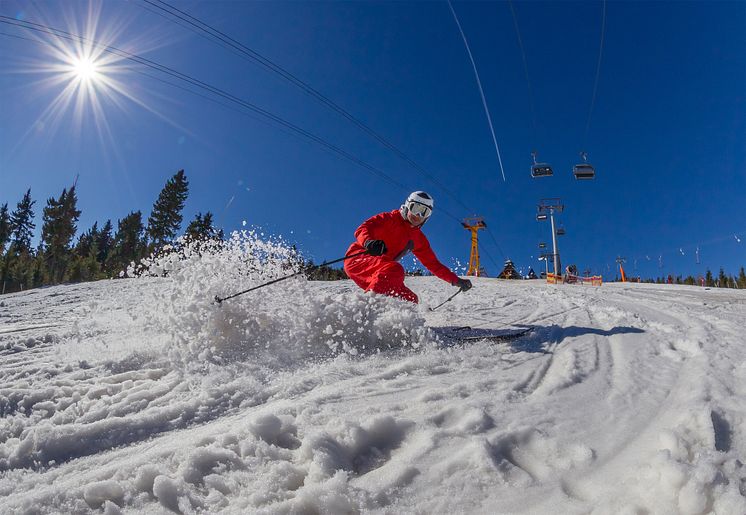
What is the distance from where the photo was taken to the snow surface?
1.27 meters

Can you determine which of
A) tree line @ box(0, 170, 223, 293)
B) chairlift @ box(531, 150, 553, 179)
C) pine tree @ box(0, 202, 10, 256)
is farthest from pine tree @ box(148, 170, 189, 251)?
chairlift @ box(531, 150, 553, 179)

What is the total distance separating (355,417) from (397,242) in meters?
3.67

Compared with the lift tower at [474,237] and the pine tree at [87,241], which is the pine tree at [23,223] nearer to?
the pine tree at [87,241]

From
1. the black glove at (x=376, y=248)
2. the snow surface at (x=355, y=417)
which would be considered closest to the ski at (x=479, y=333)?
the snow surface at (x=355, y=417)

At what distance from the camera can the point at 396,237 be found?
525 centimetres

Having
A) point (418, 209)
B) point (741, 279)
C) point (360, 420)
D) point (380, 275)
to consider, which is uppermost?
point (741, 279)

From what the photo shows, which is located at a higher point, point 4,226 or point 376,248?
point 4,226

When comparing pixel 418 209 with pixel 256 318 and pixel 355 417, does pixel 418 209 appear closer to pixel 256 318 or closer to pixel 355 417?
pixel 256 318

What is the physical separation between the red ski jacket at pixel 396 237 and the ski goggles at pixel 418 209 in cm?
22

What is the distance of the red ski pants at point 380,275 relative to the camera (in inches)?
167

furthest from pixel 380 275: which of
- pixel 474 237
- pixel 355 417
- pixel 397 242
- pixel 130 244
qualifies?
pixel 130 244

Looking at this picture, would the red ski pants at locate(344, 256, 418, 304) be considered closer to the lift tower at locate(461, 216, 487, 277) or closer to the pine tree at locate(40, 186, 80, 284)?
the lift tower at locate(461, 216, 487, 277)

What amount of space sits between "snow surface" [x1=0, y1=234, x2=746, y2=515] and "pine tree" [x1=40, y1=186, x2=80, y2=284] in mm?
58120

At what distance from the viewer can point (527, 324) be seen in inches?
184
